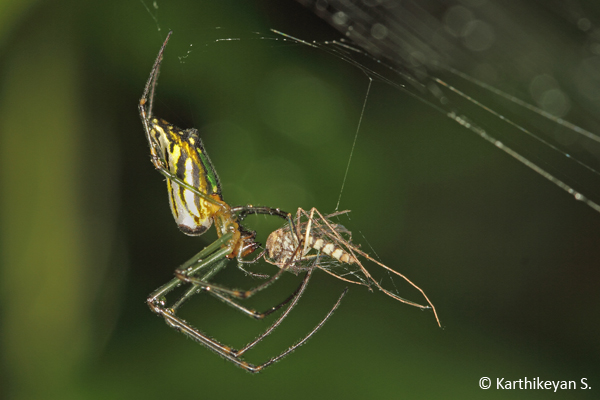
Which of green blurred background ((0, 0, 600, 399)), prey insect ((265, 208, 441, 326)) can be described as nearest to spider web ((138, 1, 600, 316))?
green blurred background ((0, 0, 600, 399))

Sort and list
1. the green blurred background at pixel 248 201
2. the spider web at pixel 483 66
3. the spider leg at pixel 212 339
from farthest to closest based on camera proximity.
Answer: the green blurred background at pixel 248 201 → the spider leg at pixel 212 339 → the spider web at pixel 483 66

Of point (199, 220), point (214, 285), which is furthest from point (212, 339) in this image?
point (199, 220)

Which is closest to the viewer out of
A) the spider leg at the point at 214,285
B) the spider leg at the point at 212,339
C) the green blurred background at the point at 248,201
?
the spider leg at the point at 214,285

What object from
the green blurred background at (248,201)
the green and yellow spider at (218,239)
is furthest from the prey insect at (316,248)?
the green blurred background at (248,201)

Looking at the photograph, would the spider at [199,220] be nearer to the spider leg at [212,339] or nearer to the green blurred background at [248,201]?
the spider leg at [212,339]

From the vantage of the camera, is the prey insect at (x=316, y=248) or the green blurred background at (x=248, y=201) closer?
the prey insect at (x=316, y=248)

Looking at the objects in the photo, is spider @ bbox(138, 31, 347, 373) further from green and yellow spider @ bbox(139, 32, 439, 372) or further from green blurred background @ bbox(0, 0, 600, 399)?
green blurred background @ bbox(0, 0, 600, 399)

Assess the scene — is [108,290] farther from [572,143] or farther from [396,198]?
[572,143]
